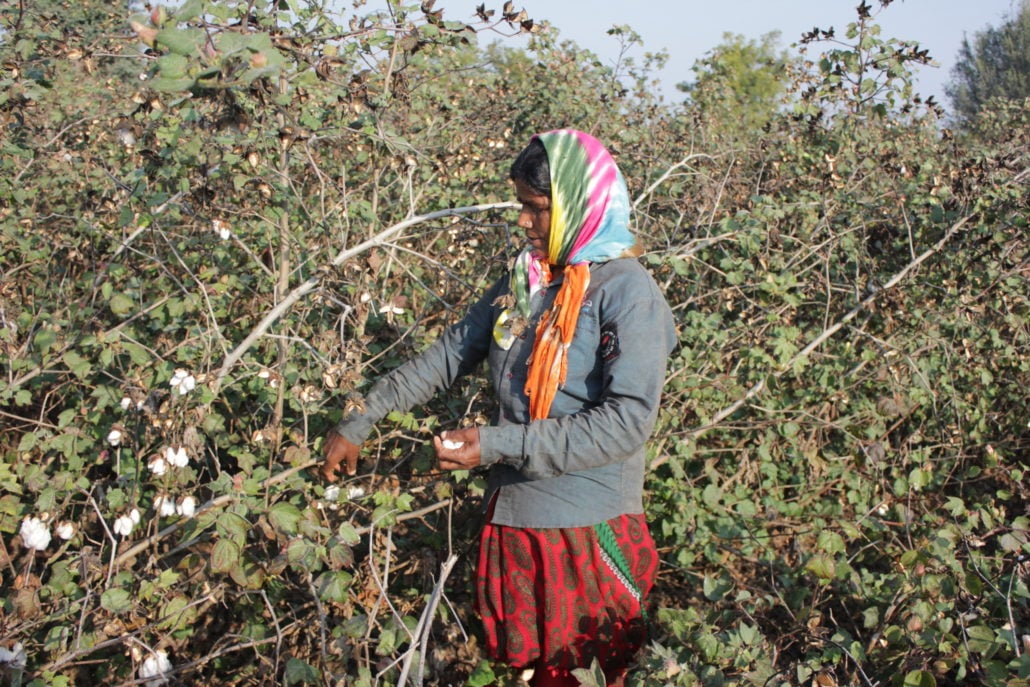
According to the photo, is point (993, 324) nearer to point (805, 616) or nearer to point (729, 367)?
point (729, 367)

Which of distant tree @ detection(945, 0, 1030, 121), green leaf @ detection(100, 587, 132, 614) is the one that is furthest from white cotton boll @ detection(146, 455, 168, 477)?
distant tree @ detection(945, 0, 1030, 121)

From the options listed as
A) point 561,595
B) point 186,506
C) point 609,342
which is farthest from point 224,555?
point 609,342

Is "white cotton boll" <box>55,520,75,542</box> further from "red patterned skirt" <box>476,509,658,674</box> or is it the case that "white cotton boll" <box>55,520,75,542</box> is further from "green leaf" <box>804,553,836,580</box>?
"green leaf" <box>804,553,836,580</box>

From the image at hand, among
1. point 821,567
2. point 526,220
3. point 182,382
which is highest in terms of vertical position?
point 526,220

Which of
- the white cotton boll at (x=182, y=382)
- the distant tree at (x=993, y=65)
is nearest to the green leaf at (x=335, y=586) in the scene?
the white cotton boll at (x=182, y=382)

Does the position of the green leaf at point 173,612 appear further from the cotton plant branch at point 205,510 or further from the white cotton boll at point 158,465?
the white cotton boll at point 158,465

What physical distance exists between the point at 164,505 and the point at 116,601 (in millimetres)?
258

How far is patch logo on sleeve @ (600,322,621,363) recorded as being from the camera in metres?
1.85

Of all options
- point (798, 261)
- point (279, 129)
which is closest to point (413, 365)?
point (279, 129)

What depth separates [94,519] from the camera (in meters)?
2.99

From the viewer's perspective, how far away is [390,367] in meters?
2.88

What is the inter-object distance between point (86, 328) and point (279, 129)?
1.12 metres

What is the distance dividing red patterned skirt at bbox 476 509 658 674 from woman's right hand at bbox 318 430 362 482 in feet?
1.32

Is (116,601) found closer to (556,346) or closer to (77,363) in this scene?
(77,363)
